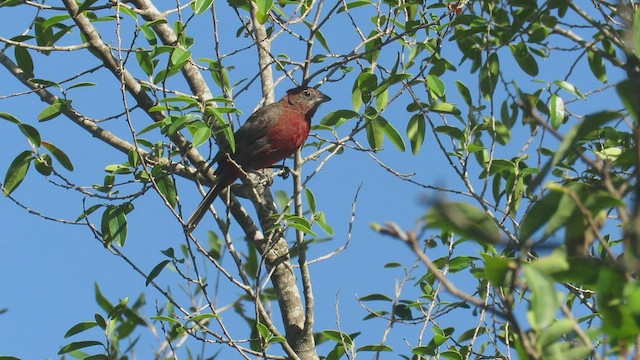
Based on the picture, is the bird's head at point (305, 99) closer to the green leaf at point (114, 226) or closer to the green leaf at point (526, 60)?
the green leaf at point (526, 60)

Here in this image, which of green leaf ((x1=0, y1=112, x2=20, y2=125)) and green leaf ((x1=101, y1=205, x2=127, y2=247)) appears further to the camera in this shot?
green leaf ((x1=101, y1=205, x2=127, y2=247))

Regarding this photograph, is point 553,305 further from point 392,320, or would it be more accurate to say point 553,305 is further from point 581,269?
point 392,320

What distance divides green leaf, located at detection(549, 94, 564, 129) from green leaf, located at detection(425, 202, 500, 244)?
289 cm

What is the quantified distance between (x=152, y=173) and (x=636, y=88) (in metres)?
3.14

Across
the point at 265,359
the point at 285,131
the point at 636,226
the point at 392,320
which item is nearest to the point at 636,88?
the point at 636,226

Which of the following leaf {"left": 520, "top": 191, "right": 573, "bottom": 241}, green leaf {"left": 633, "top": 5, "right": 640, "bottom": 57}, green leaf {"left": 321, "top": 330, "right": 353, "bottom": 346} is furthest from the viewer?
green leaf {"left": 321, "top": 330, "right": 353, "bottom": 346}

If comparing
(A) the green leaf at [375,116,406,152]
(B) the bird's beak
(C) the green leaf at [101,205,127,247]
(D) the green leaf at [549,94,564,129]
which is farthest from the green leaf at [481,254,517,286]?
(B) the bird's beak

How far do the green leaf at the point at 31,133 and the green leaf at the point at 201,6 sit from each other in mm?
978

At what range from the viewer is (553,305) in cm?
143

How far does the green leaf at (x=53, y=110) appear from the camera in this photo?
4.55 meters

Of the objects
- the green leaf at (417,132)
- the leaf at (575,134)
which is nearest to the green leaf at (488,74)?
the green leaf at (417,132)

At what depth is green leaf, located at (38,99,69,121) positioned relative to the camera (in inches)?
179

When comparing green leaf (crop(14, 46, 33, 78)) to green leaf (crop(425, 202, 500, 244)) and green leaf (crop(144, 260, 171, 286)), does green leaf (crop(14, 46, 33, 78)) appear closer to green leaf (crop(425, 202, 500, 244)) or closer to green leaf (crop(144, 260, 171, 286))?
green leaf (crop(144, 260, 171, 286))

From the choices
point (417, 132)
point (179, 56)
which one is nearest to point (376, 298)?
point (417, 132)
